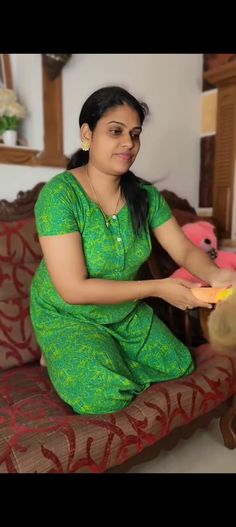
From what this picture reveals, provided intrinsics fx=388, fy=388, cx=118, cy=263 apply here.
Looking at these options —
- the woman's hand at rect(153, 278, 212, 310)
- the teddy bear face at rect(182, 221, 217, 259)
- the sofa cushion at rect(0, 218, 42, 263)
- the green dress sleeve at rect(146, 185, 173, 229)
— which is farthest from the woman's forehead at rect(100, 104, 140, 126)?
the teddy bear face at rect(182, 221, 217, 259)

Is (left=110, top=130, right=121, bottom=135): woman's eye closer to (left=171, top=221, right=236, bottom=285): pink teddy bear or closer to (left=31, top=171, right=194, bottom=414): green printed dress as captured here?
(left=31, top=171, right=194, bottom=414): green printed dress

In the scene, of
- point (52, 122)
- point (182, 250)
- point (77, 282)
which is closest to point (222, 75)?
point (52, 122)

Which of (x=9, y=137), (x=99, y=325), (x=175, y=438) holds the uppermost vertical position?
(x=9, y=137)

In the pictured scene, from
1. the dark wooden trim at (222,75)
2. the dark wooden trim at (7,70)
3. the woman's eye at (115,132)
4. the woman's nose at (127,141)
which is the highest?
the dark wooden trim at (222,75)

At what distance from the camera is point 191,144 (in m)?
2.75

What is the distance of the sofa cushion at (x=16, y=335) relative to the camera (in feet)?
4.76

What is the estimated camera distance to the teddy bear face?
2.11 m

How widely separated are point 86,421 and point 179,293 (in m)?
0.43

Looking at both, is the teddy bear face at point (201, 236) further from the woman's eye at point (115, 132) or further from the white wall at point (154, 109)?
the woman's eye at point (115, 132)

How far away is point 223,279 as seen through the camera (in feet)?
3.99

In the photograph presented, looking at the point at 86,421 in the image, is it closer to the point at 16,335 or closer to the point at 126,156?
the point at 16,335

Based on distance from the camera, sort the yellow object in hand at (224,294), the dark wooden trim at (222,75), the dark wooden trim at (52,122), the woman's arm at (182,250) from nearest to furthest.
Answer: the yellow object in hand at (224,294), the woman's arm at (182,250), the dark wooden trim at (52,122), the dark wooden trim at (222,75)

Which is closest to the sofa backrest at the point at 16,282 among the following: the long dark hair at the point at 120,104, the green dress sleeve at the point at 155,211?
the long dark hair at the point at 120,104

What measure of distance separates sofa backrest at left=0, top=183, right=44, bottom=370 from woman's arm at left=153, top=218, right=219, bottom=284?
0.54 metres
